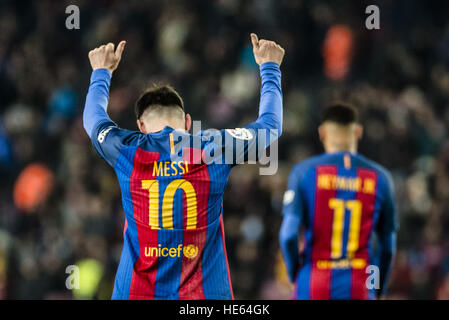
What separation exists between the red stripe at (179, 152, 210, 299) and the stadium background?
3.72m

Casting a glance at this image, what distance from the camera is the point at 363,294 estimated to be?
400 cm

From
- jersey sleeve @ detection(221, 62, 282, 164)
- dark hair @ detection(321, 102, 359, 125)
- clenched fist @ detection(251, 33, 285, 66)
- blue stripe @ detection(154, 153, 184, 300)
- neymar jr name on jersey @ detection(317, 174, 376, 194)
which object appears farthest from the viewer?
dark hair @ detection(321, 102, 359, 125)

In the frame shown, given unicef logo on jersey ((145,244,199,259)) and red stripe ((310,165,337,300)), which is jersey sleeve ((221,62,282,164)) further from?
red stripe ((310,165,337,300))

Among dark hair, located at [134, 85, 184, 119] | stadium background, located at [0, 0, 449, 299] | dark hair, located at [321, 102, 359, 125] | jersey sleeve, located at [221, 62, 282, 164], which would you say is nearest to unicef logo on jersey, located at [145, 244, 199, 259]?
jersey sleeve, located at [221, 62, 282, 164]

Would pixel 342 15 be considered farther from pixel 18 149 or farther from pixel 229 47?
pixel 18 149

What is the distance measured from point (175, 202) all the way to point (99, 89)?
31.3 inches

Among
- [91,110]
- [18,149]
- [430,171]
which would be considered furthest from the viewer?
[18,149]

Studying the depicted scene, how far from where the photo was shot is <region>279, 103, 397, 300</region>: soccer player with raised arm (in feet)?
13.1

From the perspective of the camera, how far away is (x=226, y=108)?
8.59 meters

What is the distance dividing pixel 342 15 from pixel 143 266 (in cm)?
741

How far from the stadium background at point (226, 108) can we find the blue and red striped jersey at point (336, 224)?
9.49ft

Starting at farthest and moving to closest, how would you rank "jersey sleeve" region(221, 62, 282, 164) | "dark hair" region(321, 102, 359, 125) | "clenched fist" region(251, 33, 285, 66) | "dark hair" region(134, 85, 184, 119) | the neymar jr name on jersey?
"dark hair" region(321, 102, 359, 125)
the neymar jr name on jersey
"clenched fist" region(251, 33, 285, 66)
"dark hair" region(134, 85, 184, 119)
"jersey sleeve" region(221, 62, 282, 164)
